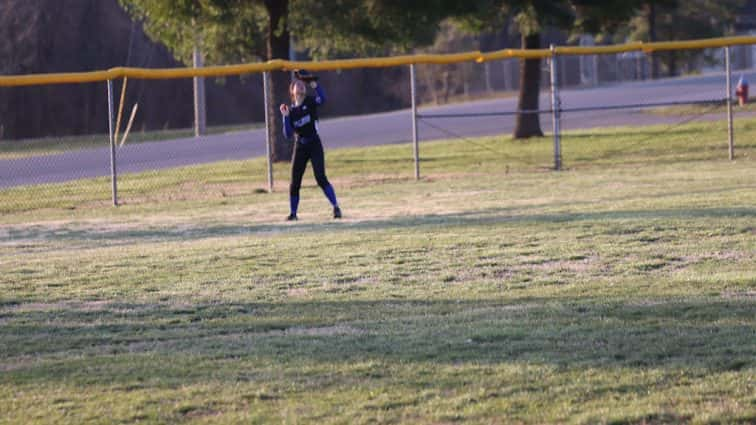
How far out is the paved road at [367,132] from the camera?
26.6 m

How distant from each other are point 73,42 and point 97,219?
94.3ft

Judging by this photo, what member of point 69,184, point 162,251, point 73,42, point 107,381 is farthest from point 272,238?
point 73,42

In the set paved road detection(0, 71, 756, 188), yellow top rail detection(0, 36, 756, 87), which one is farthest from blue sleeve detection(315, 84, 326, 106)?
paved road detection(0, 71, 756, 188)

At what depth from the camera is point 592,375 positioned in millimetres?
6309

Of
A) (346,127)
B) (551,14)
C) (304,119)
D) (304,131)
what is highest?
(551,14)

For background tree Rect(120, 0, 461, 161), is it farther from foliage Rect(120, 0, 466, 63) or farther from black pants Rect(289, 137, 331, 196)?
black pants Rect(289, 137, 331, 196)

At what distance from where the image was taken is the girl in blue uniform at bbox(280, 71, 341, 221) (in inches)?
561

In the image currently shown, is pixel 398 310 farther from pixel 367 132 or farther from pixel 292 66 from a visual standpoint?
pixel 367 132

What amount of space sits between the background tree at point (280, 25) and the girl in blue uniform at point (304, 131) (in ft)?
26.4

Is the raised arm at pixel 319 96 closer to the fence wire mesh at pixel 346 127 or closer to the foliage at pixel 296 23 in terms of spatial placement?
the fence wire mesh at pixel 346 127

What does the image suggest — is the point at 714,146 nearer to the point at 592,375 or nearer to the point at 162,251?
the point at 162,251

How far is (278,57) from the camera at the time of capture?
24031 mm

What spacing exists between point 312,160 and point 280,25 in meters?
9.36

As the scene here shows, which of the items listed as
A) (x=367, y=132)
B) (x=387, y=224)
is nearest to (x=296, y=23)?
(x=387, y=224)
